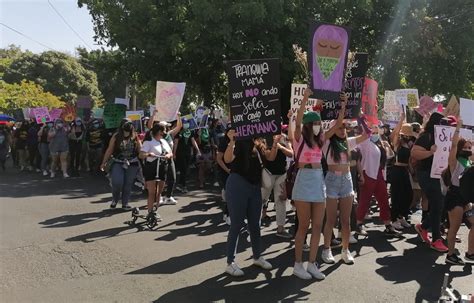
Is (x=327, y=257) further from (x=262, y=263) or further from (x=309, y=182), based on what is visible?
(x=309, y=182)

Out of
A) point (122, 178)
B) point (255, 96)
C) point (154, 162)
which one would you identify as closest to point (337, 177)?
point (255, 96)

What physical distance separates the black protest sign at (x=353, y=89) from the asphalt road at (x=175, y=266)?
6.31 feet

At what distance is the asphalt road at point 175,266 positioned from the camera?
5027mm

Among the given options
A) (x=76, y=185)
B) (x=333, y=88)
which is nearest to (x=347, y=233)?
(x=333, y=88)

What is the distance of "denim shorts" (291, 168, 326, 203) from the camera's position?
213 inches

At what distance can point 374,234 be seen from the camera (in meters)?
7.91

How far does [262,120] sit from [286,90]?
16.5 m

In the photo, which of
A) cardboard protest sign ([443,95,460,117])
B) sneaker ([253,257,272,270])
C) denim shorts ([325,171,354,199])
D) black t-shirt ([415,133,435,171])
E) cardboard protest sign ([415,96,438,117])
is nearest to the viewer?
sneaker ([253,257,272,270])

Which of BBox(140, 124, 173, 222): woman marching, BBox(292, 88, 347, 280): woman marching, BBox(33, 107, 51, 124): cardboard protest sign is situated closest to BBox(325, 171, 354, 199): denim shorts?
BBox(292, 88, 347, 280): woman marching

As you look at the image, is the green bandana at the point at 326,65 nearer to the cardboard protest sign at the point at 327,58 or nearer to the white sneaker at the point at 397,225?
the cardboard protest sign at the point at 327,58

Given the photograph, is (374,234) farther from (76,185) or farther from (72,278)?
(76,185)

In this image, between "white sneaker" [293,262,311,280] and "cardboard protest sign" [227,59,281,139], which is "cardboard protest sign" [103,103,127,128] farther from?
"white sneaker" [293,262,311,280]

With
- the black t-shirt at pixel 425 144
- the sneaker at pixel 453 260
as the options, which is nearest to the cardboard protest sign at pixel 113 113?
the black t-shirt at pixel 425 144

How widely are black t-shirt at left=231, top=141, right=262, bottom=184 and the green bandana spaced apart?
1.20 meters
